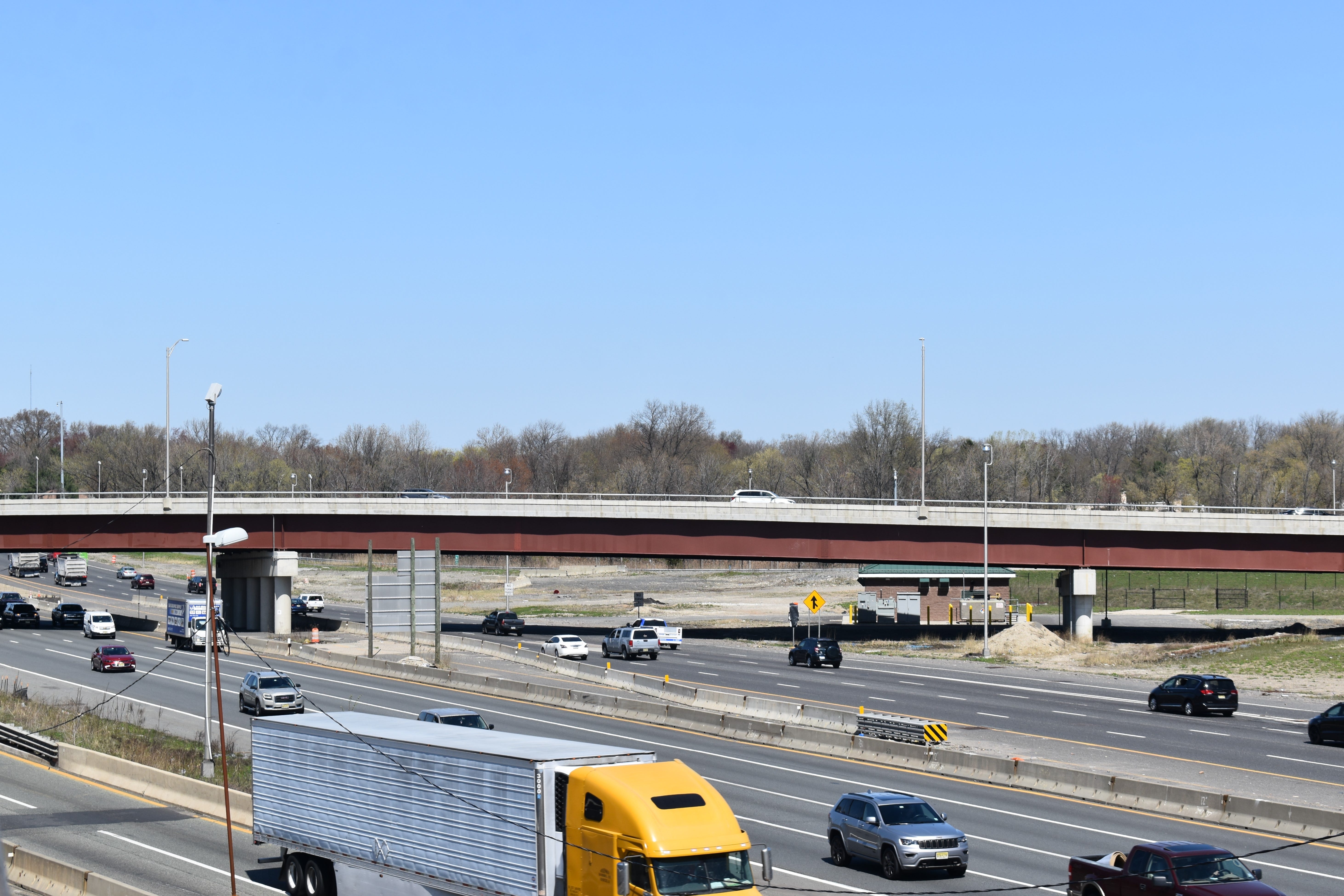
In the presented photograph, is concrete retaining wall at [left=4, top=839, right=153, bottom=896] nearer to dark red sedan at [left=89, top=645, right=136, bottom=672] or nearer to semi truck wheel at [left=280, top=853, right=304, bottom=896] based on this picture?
semi truck wheel at [left=280, top=853, right=304, bottom=896]

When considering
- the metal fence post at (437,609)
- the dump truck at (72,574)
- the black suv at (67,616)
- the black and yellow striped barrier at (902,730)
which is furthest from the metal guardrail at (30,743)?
the dump truck at (72,574)

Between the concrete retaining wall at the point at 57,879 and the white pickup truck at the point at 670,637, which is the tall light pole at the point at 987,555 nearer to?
the white pickup truck at the point at 670,637

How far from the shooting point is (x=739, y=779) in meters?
34.5

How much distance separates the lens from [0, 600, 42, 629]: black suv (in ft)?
271

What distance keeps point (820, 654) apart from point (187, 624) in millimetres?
34430

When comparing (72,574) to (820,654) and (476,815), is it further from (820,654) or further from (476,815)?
(476,815)

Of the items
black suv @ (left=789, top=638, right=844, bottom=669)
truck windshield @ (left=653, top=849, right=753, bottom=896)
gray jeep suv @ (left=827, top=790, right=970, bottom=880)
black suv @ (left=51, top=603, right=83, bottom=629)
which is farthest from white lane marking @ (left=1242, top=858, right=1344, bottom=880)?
black suv @ (left=51, top=603, right=83, bottom=629)

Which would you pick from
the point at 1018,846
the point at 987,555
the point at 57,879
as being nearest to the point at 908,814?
the point at 1018,846

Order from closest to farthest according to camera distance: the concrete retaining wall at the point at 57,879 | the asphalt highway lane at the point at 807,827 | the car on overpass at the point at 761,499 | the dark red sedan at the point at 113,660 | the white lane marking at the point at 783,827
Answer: the concrete retaining wall at the point at 57,879, the asphalt highway lane at the point at 807,827, the white lane marking at the point at 783,827, the dark red sedan at the point at 113,660, the car on overpass at the point at 761,499

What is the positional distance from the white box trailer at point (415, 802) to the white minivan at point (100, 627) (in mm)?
57387

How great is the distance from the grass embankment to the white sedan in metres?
23.3

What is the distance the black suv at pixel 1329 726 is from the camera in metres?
39.1

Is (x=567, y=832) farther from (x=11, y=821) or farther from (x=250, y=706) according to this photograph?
(x=250, y=706)

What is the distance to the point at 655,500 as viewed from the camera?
80562 mm
